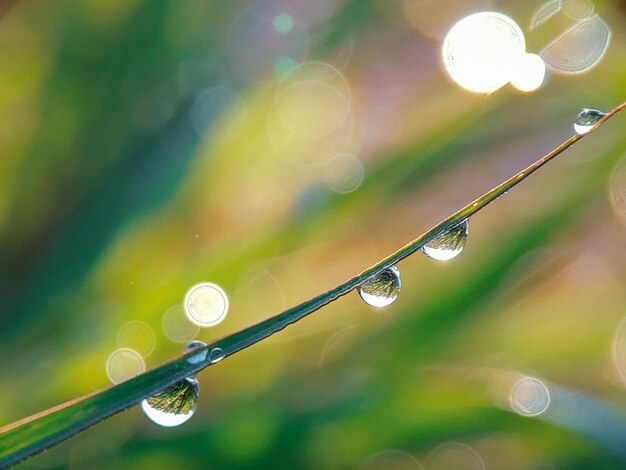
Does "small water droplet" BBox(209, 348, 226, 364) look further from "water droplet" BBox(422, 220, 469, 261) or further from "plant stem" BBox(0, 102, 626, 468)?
"water droplet" BBox(422, 220, 469, 261)

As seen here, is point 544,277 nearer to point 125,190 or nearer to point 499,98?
point 499,98

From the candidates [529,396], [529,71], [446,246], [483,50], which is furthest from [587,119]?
[483,50]

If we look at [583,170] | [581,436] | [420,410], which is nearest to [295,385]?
[420,410]

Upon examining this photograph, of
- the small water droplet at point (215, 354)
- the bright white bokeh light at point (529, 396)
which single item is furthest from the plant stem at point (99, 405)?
the bright white bokeh light at point (529, 396)

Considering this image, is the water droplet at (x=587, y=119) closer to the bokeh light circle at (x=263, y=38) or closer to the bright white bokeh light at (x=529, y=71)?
the bright white bokeh light at (x=529, y=71)

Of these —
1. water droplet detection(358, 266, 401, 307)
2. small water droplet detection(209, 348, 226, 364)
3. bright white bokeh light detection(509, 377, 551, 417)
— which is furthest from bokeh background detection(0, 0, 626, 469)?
small water droplet detection(209, 348, 226, 364)

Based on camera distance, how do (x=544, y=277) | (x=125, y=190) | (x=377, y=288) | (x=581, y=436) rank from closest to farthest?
(x=377, y=288) → (x=581, y=436) → (x=125, y=190) → (x=544, y=277)
